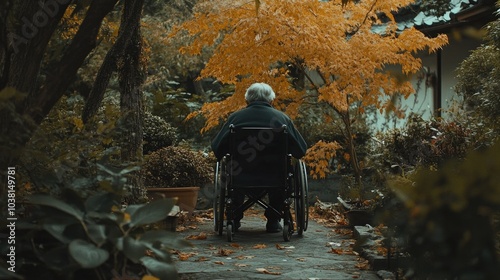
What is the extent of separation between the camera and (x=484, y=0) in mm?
10625

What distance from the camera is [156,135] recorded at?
1120 centimetres

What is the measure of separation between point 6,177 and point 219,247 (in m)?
3.75

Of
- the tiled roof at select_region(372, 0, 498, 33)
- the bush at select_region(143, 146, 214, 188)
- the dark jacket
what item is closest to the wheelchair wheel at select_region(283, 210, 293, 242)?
the dark jacket

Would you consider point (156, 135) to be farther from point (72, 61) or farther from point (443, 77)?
point (72, 61)

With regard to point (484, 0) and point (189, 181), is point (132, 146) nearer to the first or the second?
point (189, 181)

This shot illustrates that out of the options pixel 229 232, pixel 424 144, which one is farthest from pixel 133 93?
pixel 424 144

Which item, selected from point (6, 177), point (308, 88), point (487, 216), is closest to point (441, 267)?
point (487, 216)

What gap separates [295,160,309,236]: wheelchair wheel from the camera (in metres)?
7.50

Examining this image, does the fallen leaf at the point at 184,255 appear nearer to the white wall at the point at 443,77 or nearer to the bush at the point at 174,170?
the bush at the point at 174,170

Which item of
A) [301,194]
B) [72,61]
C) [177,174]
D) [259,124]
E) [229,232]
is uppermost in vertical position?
[259,124]

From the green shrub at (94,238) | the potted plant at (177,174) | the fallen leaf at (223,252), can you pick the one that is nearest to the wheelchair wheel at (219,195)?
the fallen leaf at (223,252)

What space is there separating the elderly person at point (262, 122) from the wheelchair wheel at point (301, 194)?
0.15 meters

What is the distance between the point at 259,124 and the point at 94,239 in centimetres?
495

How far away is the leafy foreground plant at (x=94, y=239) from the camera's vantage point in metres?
2.77
